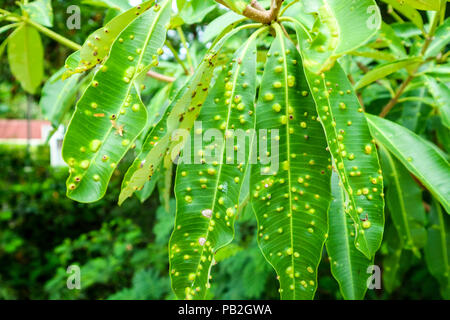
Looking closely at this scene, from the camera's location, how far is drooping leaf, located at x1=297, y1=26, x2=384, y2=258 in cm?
Answer: 55

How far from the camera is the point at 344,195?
1.84ft

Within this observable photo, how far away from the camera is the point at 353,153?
0.57 meters

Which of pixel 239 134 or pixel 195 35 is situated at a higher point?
pixel 195 35

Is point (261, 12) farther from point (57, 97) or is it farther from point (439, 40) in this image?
point (57, 97)

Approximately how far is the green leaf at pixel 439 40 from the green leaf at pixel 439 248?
17.2 inches

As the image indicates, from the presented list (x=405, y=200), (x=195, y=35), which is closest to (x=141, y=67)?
(x=405, y=200)

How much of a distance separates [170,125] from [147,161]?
7 cm

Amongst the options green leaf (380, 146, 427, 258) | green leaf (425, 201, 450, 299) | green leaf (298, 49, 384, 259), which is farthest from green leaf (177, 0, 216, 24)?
green leaf (425, 201, 450, 299)

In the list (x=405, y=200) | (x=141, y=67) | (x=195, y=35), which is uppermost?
(x=195, y=35)

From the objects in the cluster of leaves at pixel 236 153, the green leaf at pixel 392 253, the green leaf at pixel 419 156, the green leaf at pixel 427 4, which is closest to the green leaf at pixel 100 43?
the cluster of leaves at pixel 236 153

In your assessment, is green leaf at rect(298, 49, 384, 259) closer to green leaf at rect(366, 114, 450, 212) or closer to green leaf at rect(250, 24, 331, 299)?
green leaf at rect(250, 24, 331, 299)

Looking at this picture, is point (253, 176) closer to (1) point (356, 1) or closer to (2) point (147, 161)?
(2) point (147, 161)

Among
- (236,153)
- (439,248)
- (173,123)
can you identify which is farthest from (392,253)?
(173,123)

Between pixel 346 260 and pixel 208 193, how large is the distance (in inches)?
12.4
